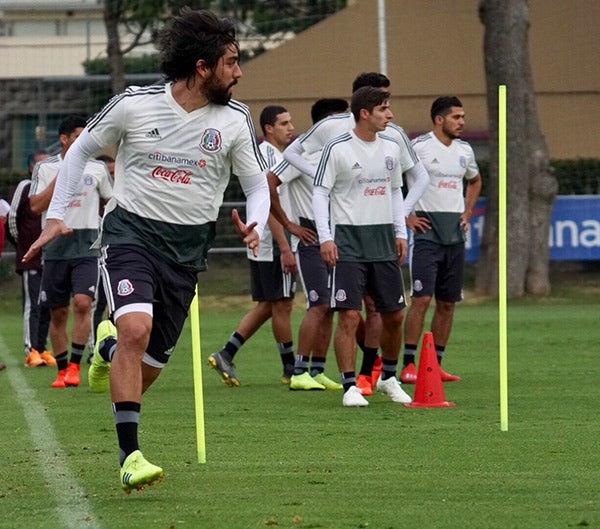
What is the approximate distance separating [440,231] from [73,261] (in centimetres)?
322

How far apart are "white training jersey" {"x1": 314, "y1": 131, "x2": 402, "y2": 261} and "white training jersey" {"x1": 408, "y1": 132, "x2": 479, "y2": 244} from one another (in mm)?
1803

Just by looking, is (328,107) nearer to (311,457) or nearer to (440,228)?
(440,228)

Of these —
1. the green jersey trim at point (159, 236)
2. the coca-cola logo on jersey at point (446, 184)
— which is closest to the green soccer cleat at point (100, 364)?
the green jersey trim at point (159, 236)

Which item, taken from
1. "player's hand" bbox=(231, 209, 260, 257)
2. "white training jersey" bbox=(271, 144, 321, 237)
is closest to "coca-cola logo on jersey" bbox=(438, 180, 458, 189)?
"white training jersey" bbox=(271, 144, 321, 237)

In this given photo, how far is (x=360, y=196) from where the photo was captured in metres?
11.0

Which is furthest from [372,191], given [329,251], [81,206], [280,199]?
[81,206]

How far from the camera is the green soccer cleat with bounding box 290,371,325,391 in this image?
12.3m

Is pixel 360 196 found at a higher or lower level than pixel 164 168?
lower

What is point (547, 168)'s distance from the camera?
78.3ft

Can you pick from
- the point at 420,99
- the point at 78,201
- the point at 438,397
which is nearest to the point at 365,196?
the point at 438,397

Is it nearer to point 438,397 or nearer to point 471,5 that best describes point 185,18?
point 438,397

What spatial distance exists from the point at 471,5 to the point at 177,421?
69.8 ft

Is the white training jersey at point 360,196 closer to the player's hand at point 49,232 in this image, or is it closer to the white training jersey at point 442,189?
the white training jersey at point 442,189

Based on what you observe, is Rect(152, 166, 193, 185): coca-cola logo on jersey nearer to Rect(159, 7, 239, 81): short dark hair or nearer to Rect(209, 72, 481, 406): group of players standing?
Rect(159, 7, 239, 81): short dark hair
